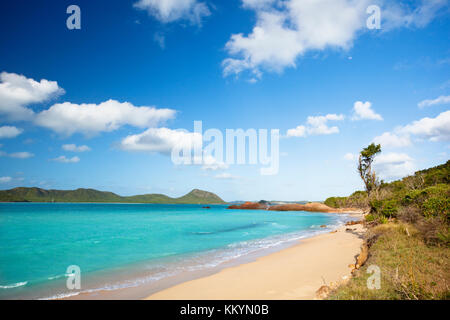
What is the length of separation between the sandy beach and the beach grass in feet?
4.51

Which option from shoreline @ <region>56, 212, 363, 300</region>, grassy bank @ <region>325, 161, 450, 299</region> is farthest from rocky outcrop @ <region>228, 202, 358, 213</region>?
shoreline @ <region>56, 212, 363, 300</region>

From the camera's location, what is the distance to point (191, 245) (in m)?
20.6

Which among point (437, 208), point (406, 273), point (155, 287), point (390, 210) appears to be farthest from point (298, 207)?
point (406, 273)

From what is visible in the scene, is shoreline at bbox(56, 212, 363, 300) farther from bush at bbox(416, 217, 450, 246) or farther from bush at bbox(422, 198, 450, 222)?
bush at bbox(422, 198, 450, 222)

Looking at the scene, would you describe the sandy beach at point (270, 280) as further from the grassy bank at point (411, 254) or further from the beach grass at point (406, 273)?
the grassy bank at point (411, 254)

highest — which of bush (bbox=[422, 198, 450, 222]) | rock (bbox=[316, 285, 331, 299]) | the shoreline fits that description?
bush (bbox=[422, 198, 450, 222])

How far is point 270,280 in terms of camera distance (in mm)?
9750

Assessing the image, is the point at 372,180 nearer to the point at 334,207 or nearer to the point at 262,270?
the point at 262,270

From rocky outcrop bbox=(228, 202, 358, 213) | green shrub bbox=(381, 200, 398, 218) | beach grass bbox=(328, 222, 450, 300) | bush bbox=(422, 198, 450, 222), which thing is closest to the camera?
beach grass bbox=(328, 222, 450, 300)

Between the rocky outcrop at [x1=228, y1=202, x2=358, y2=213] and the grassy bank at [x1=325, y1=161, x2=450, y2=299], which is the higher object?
the grassy bank at [x1=325, y1=161, x2=450, y2=299]

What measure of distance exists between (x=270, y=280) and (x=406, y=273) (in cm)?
499

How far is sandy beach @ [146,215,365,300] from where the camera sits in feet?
26.4

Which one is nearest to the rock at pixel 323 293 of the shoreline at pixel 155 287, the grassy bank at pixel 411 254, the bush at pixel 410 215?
the grassy bank at pixel 411 254
